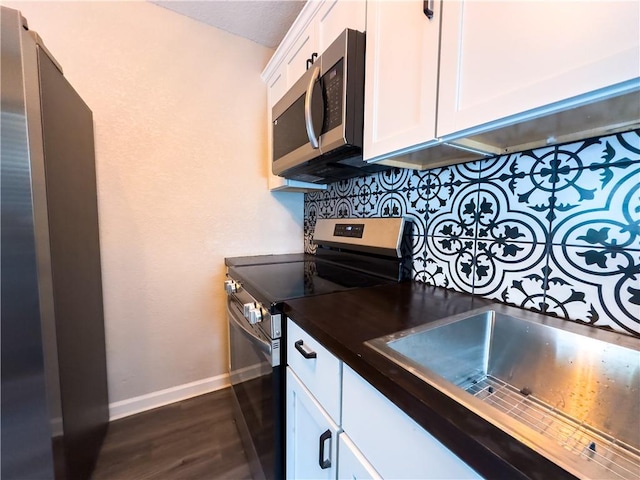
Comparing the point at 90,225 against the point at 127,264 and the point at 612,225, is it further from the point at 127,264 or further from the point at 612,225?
the point at 612,225

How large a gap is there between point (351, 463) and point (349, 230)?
41.5 inches

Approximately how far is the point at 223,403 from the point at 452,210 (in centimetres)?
173

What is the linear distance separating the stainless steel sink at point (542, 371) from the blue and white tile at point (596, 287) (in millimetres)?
40

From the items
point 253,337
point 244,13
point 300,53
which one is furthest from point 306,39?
point 253,337

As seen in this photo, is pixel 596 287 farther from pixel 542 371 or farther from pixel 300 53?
pixel 300 53

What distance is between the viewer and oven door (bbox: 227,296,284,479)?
90 cm

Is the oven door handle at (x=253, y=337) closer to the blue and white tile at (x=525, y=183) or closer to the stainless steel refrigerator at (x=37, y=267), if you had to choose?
the stainless steel refrigerator at (x=37, y=267)

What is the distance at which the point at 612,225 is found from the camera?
2.12ft

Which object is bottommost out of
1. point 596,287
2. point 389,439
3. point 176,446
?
point 176,446

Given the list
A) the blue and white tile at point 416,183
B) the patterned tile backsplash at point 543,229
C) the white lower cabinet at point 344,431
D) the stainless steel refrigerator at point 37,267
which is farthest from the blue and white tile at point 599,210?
the stainless steel refrigerator at point 37,267

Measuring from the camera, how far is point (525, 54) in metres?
0.52

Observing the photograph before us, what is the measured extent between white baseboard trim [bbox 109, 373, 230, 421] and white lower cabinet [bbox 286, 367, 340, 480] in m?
1.09

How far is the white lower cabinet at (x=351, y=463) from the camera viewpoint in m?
0.53

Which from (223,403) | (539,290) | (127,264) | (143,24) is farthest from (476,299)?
(143,24)
